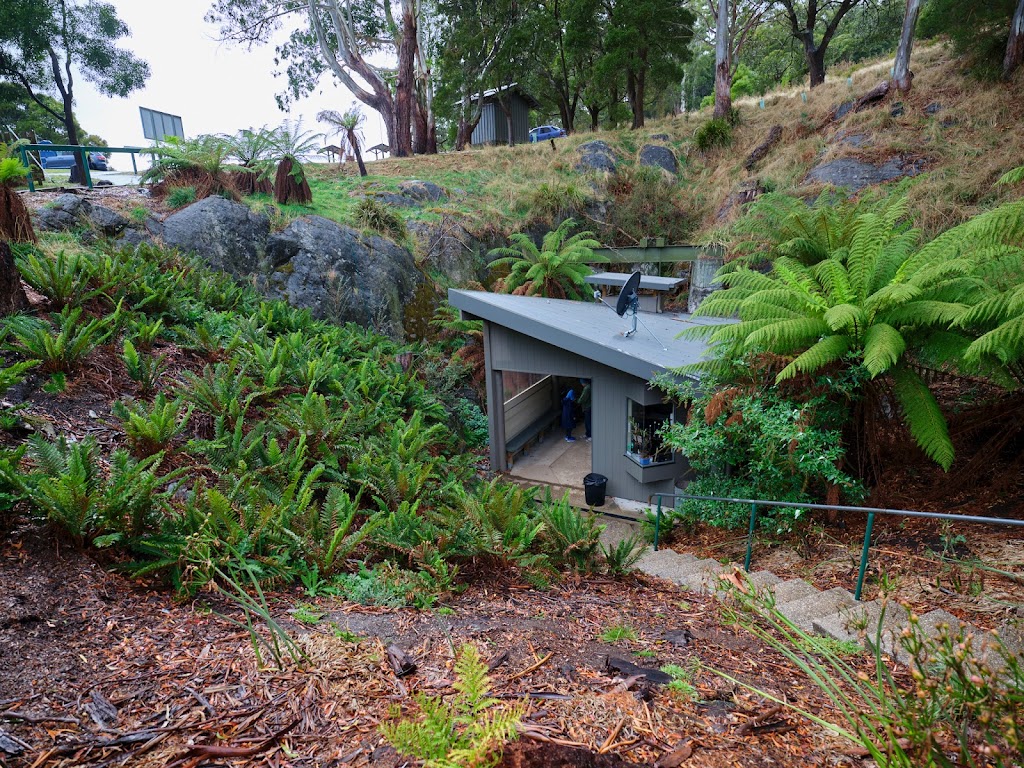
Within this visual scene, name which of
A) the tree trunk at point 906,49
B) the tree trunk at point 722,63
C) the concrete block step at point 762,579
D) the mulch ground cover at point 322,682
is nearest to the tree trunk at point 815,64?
the tree trunk at point 722,63

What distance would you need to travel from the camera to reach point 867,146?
1521 cm

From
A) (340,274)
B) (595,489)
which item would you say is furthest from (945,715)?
(340,274)

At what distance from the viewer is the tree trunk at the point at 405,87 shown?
68.9ft

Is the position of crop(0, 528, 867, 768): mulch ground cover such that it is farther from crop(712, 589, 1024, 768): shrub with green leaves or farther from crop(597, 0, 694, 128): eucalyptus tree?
crop(597, 0, 694, 128): eucalyptus tree

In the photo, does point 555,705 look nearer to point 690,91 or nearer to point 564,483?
point 564,483

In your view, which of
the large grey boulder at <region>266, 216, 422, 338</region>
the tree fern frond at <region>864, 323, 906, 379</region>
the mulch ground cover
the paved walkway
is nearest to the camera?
the mulch ground cover

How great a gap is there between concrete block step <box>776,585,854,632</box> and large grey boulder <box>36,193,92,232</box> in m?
13.0

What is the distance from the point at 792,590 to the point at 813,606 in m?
0.48

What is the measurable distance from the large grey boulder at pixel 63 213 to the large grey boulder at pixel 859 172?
55.8 feet

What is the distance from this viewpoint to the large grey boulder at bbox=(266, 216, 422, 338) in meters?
13.1

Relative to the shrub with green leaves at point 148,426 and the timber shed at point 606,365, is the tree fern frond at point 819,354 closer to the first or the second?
the timber shed at point 606,365

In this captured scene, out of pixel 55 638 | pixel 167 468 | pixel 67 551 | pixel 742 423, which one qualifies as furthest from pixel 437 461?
pixel 55 638

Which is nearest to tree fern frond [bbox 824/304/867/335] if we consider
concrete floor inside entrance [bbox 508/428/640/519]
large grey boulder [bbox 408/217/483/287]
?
concrete floor inside entrance [bbox 508/428/640/519]

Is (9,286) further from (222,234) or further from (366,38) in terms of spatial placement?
(366,38)
